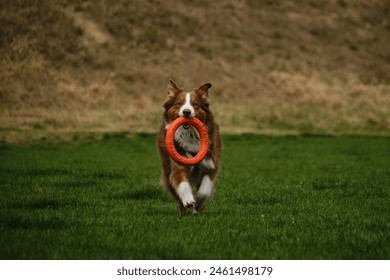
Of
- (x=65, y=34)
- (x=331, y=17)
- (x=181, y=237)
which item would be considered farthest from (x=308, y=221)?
(x=331, y=17)

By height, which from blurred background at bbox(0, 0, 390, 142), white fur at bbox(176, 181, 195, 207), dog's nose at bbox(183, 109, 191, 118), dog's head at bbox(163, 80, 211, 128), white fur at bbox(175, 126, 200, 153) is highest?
blurred background at bbox(0, 0, 390, 142)

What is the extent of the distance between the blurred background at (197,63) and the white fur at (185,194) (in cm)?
1926

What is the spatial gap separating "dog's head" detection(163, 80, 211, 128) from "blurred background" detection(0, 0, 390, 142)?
18.8m

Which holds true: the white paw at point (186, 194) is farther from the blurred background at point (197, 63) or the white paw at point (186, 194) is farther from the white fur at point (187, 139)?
the blurred background at point (197, 63)

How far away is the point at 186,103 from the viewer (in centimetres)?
955

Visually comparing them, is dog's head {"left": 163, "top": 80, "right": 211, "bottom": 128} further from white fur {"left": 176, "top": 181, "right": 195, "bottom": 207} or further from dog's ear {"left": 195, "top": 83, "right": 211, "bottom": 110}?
white fur {"left": 176, "top": 181, "right": 195, "bottom": 207}

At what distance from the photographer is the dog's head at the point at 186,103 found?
9.54m

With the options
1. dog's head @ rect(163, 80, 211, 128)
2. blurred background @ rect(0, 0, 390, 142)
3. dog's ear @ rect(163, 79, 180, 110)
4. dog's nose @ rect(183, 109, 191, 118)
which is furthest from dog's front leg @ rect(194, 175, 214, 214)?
blurred background @ rect(0, 0, 390, 142)

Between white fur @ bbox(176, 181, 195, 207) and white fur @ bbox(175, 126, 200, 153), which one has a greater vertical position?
white fur @ bbox(175, 126, 200, 153)

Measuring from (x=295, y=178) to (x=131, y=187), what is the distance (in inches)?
186

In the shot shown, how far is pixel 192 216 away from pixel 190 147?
1.21 meters

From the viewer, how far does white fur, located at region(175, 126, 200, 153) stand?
32.5 feet

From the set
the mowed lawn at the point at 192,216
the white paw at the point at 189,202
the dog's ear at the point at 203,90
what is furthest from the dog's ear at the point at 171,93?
the mowed lawn at the point at 192,216

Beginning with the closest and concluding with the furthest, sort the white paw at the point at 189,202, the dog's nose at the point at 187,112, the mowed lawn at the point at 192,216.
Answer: the mowed lawn at the point at 192,216
the white paw at the point at 189,202
the dog's nose at the point at 187,112
